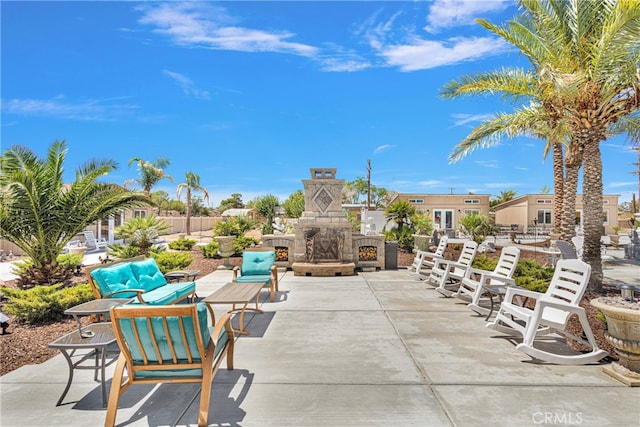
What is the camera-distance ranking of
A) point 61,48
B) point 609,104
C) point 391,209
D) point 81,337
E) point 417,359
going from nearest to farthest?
point 81,337 → point 417,359 → point 609,104 → point 61,48 → point 391,209

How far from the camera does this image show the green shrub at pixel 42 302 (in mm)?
5377

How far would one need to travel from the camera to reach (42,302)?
546 centimetres

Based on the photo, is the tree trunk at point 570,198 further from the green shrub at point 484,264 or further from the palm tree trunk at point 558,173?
the green shrub at point 484,264

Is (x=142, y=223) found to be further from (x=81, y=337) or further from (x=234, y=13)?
(x=81, y=337)

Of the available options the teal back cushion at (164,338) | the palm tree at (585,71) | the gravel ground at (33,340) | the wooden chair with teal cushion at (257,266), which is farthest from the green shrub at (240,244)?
the teal back cushion at (164,338)

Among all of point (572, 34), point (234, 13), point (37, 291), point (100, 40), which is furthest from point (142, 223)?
point (572, 34)

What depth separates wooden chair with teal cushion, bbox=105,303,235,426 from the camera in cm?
264

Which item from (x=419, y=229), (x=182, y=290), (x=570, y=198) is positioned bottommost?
(x=182, y=290)

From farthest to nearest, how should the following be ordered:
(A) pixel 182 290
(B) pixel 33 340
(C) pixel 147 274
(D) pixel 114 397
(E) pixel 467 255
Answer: (E) pixel 467 255
(C) pixel 147 274
(A) pixel 182 290
(B) pixel 33 340
(D) pixel 114 397

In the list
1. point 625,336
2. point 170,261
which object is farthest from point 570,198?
point 170,261

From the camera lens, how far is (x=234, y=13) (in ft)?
30.1

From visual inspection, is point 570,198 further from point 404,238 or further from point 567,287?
point 567,287

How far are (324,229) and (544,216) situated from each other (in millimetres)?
29256

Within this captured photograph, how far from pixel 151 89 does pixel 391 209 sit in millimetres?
12543
